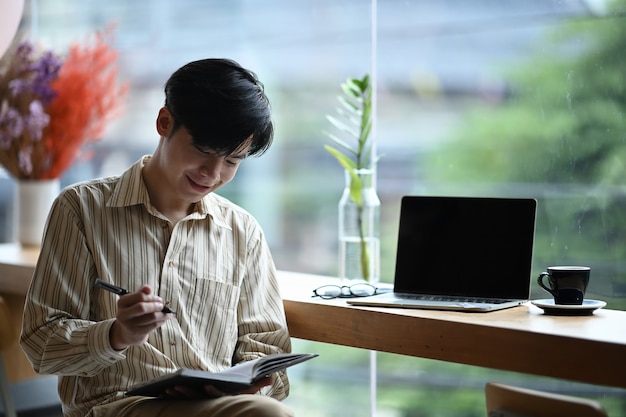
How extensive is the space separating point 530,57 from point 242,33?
4.37 ft

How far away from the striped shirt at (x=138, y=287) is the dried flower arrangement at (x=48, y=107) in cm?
144

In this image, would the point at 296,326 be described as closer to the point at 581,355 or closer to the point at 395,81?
the point at 581,355

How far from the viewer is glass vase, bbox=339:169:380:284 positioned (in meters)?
2.55

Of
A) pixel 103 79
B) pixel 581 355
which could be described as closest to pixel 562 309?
pixel 581 355

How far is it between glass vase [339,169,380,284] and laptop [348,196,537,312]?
309 millimetres

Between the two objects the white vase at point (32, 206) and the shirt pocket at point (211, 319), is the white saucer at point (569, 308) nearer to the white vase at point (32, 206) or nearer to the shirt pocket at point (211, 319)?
the shirt pocket at point (211, 319)

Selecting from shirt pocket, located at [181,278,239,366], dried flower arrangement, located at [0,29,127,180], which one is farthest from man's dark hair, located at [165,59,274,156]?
dried flower arrangement, located at [0,29,127,180]

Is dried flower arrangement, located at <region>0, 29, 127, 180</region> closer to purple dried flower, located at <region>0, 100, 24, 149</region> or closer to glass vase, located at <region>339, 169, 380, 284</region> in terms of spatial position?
purple dried flower, located at <region>0, 100, 24, 149</region>

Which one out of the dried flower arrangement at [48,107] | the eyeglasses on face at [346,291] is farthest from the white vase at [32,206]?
the eyeglasses on face at [346,291]

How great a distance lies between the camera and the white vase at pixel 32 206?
11.1 ft

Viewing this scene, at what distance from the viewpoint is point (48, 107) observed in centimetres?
339

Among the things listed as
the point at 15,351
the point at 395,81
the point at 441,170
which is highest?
the point at 395,81

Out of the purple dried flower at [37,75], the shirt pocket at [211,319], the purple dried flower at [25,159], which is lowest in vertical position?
the shirt pocket at [211,319]

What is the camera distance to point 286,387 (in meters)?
2.07
